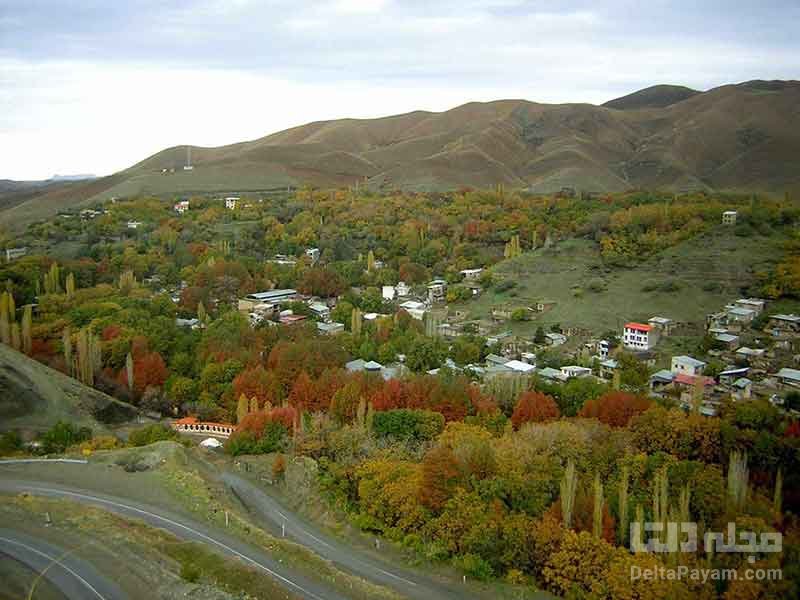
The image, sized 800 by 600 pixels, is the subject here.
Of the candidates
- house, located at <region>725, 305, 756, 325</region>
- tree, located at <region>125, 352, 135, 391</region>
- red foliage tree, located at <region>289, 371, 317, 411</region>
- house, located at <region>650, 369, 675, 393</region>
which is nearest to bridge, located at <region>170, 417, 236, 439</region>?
red foliage tree, located at <region>289, 371, 317, 411</region>

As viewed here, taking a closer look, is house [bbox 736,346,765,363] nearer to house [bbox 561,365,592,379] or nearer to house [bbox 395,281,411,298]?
house [bbox 561,365,592,379]

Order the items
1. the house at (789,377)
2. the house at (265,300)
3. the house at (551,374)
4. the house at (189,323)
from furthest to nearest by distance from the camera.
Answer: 1. the house at (265,300)
2. the house at (189,323)
3. the house at (551,374)
4. the house at (789,377)

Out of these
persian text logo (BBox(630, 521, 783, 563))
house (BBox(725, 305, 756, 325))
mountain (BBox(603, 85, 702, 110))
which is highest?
mountain (BBox(603, 85, 702, 110))

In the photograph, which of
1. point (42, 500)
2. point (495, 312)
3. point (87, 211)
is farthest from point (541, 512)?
point (87, 211)

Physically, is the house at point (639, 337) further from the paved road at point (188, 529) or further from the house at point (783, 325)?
the paved road at point (188, 529)

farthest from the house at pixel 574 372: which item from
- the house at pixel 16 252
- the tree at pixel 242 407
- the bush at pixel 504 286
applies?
the house at pixel 16 252
